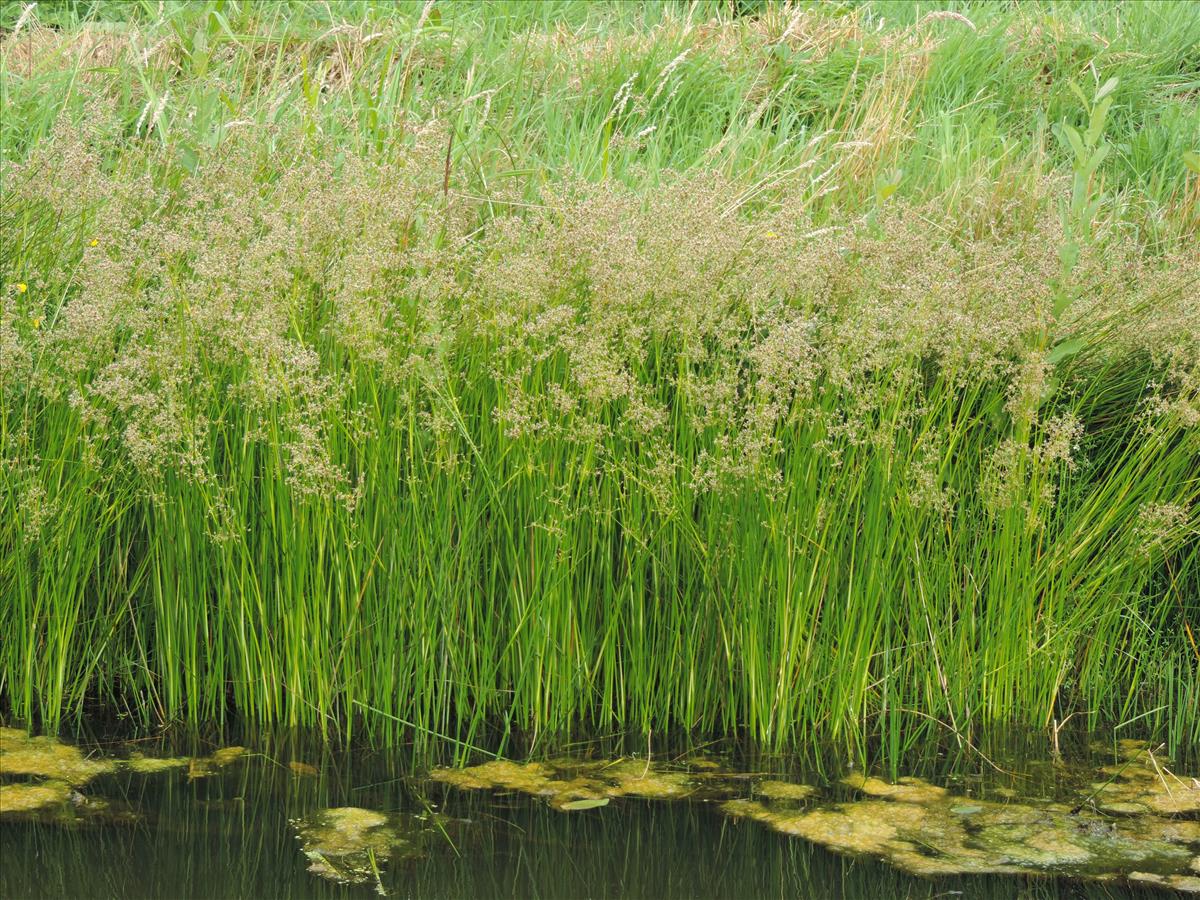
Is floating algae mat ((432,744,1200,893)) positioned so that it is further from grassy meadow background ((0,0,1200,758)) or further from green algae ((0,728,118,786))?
green algae ((0,728,118,786))

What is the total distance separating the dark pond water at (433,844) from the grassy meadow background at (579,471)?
269 millimetres

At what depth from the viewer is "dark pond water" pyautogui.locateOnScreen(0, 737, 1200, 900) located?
2.71m

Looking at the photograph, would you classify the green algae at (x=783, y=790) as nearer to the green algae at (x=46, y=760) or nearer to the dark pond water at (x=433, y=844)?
the dark pond water at (x=433, y=844)

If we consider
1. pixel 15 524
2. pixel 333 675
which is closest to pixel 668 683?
pixel 333 675

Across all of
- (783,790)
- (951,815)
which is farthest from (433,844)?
(951,815)

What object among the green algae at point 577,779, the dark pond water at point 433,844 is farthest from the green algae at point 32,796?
the green algae at point 577,779

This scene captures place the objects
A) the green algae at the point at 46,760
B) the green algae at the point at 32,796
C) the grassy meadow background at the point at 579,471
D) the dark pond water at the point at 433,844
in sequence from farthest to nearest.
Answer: the grassy meadow background at the point at 579,471, the green algae at the point at 46,760, the green algae at the point at 32,796, the dark pond water at the point at 433,844

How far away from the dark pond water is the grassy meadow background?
0.27 metres

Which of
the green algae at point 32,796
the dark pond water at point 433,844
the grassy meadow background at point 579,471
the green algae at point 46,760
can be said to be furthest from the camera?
the grassy meadow background at point 579,471

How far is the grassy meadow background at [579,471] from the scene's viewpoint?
3.27 m

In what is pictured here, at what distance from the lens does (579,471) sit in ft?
11.3

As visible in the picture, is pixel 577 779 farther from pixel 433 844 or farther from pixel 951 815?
pixel 951 815

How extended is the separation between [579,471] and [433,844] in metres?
1.06

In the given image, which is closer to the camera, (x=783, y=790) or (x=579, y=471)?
(x=783, y=790)
